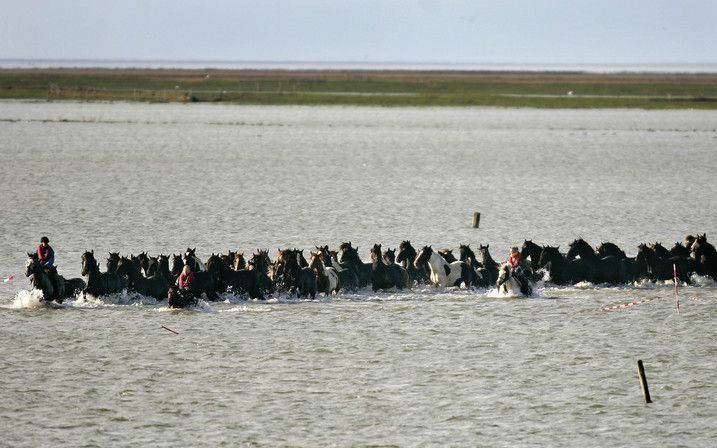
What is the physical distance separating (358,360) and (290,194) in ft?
93.7

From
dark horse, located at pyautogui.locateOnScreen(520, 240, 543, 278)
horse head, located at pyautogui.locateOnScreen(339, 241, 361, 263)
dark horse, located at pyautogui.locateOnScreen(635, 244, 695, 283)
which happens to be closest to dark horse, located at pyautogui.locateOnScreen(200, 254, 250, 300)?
horse head, located at pyautogui.locateOnScreen(339, 241, 361, 263)

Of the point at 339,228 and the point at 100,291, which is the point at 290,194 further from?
the point at 100,291

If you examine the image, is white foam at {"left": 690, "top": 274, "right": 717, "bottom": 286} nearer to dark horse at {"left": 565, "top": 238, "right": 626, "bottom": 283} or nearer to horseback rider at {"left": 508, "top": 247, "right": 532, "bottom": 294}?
dark horse at {"left": 565, "top": 238, "right": 626, "bottom": 283}

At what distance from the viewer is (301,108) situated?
138 metres

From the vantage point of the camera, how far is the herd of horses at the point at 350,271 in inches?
959

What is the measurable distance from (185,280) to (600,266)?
9.49 m

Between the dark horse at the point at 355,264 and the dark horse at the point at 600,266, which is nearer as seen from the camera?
the dark horse at the point at 355,264

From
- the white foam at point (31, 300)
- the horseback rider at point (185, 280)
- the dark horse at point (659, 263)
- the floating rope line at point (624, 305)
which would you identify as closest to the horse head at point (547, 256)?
the dark horse at point (659, 263)

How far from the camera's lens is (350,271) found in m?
26.1

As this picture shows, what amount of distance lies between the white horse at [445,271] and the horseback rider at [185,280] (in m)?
5.15

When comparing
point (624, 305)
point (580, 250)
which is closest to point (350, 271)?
point (580, 250)

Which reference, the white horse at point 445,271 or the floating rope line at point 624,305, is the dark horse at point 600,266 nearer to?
the floating rope line at point 624,305

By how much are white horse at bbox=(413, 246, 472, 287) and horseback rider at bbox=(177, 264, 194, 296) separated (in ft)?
16.9

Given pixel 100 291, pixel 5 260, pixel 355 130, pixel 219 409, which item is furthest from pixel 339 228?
pixel 355 130
